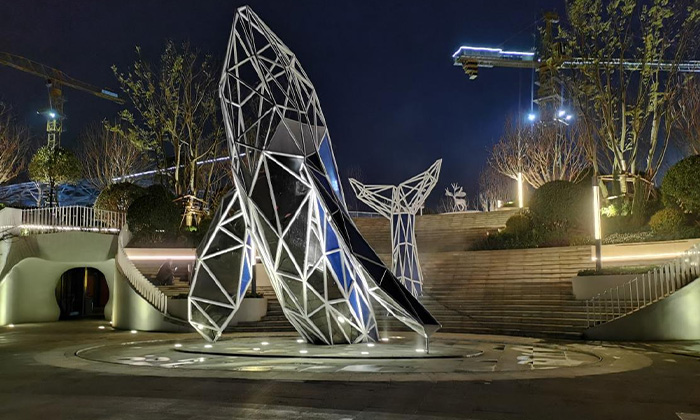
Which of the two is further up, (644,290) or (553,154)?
(553,154)

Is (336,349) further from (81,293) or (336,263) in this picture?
(81,293)

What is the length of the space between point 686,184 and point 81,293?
29.7 meters

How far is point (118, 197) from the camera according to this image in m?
34.3

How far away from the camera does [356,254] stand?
14.3 meters

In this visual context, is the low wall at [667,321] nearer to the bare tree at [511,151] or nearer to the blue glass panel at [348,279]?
the blue glass panel at [348,279]

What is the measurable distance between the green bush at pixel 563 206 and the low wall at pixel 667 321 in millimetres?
11032

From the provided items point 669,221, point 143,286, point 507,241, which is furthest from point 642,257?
point 143,286

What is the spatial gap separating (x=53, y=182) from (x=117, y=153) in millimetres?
7215

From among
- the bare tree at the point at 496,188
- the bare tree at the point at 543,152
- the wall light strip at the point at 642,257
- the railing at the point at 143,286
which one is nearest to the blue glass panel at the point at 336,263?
the railing at the point at 143,286

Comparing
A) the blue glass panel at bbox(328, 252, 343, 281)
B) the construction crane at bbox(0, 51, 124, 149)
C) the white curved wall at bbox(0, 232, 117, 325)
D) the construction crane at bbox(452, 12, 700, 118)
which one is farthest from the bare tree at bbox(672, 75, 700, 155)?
the construction crane at bbox(0, 51, 124, 149)

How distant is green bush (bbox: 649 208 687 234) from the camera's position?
24.2 m

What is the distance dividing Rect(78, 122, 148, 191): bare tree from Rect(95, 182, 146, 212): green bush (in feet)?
38.0

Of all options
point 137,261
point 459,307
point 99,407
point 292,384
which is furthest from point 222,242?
point 137,261

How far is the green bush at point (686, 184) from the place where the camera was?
2366 centimetres
